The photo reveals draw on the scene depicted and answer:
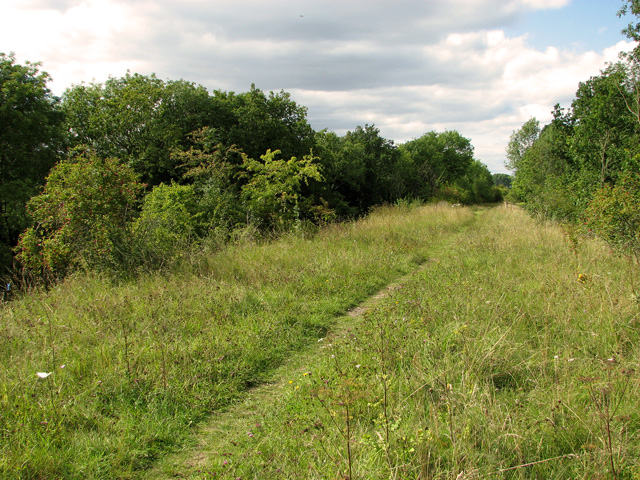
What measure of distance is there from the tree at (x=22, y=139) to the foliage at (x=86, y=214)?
570 inches

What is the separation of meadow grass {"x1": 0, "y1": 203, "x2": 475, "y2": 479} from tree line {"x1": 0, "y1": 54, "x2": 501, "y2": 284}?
1.38 m

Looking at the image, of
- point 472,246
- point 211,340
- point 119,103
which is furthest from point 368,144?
point 211,340

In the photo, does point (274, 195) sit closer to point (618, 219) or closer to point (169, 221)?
point (169, 221)

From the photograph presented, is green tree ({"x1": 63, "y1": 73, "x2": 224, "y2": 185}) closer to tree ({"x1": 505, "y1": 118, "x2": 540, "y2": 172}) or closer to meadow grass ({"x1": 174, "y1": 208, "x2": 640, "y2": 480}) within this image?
meadow grass ({"x1": 174, "y1": 208, "x2": 640, "y2": 480})

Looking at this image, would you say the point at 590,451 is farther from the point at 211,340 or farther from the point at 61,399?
the point at 61,399

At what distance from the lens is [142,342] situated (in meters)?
4.40

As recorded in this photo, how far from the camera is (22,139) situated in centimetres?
2073

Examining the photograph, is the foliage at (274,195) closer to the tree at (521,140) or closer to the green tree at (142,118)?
the green tree at (142,118)

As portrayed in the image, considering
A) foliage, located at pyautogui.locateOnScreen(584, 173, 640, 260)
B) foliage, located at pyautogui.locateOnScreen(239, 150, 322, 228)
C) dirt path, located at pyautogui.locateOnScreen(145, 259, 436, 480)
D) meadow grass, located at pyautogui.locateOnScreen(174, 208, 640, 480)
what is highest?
foliage, located at pyautogui.locateOnScreen(239, 150, 322, 228)

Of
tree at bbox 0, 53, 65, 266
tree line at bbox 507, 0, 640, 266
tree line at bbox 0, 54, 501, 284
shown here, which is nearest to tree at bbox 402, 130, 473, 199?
tree line at bbox 0, 54, 501, 284

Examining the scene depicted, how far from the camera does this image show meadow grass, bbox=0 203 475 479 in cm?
295

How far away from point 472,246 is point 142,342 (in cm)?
854

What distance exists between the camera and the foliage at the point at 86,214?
23.5ft

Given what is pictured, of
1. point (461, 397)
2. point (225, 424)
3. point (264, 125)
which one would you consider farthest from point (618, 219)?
point (264, 125)
